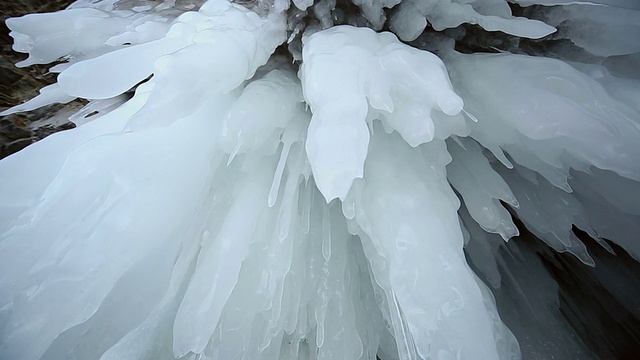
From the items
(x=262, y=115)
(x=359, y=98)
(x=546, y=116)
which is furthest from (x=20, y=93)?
(x=546, y=116)

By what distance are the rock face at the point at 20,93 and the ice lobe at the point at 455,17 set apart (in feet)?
1.99

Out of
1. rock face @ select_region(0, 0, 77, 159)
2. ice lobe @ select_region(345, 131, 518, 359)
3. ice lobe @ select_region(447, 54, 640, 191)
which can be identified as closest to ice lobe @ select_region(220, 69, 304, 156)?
ice lobe @ select_region(345, 131, 518, 359)

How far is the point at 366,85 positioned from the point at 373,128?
0.10m

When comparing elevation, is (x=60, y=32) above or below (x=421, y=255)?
above

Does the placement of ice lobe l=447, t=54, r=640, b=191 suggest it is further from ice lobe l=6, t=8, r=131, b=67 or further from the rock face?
the rock face

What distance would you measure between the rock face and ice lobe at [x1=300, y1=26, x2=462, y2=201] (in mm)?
548

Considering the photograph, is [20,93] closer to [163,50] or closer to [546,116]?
[163,50]

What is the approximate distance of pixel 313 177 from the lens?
676 mm

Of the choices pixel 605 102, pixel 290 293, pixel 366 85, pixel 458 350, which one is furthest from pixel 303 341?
pixel 605 102

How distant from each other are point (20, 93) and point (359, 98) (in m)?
0.73

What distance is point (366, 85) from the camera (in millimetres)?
580

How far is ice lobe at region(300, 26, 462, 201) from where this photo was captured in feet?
1.69

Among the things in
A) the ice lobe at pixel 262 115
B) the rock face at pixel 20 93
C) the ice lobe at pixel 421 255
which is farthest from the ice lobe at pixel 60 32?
the ice lobe at pixel 421 255

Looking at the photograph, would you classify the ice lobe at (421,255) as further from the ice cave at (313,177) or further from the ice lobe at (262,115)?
the ice lobe at (262,115)
